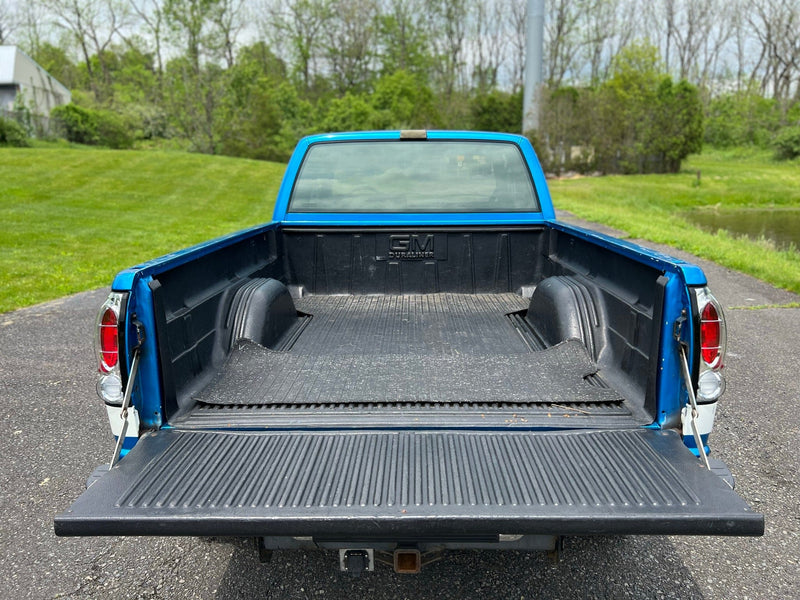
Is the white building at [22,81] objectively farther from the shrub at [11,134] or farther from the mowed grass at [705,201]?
the mowed grass at [705,201]

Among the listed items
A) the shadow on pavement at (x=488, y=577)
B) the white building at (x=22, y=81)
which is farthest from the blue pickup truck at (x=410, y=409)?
the white building at (x=22, y=81)

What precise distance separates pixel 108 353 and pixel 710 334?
215 centimetres

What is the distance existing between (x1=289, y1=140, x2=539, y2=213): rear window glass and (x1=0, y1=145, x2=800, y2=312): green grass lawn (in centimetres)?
506

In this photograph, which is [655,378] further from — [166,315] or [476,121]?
[476,121]

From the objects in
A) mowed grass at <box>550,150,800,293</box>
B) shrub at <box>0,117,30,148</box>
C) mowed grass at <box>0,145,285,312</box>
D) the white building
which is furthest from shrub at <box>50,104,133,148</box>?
mowed grass at <box>550,150,800,293</box>

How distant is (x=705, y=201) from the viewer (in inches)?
942

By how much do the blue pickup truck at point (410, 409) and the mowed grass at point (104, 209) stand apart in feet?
19.1

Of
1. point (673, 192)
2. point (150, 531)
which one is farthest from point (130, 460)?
point (673, 192)

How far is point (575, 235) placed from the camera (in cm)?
361

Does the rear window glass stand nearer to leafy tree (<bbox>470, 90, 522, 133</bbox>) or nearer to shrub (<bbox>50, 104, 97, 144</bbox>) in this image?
leafy tree (<bbox>470, 90, 522, 133</bbox>)

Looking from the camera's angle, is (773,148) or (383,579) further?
(773,148)

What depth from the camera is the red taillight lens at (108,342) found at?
7.20 ft

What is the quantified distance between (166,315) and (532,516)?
155cm

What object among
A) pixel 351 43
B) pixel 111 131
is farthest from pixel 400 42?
pixel 111 131
